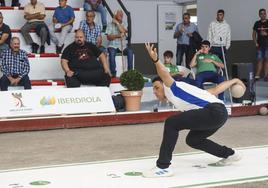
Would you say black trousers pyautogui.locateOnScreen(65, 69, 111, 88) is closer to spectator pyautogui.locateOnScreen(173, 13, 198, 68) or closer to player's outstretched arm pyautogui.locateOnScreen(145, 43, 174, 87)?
spectator pyautogui.locateOnScreen(173, 13, 198, 68)

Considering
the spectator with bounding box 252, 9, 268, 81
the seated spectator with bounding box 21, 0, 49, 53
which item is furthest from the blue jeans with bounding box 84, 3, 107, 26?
the spectator with bounding box 252, 9, 268, 81

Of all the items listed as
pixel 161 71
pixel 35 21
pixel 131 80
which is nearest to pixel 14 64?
pixel 35 21

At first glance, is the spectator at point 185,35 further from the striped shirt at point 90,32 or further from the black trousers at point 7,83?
the black trousers at point 7,83

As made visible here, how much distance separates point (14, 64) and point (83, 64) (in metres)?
1.20

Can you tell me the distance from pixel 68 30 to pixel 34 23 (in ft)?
2.30

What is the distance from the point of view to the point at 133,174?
16.9ft

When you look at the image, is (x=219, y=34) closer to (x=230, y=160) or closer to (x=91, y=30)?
(x=91, y=30)

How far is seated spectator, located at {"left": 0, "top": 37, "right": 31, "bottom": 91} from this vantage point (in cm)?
916

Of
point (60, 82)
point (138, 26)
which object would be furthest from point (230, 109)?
point (138, 26)

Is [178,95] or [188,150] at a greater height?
[178,95]

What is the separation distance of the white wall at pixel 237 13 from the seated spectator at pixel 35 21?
6364 millimetres

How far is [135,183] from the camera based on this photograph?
482 cm

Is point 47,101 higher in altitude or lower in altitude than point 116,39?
lower

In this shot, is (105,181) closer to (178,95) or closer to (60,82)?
(178,95)
